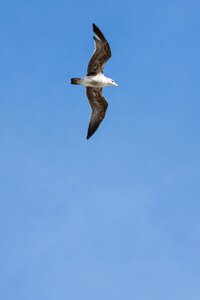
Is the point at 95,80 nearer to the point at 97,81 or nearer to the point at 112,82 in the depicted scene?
the point at 97,81

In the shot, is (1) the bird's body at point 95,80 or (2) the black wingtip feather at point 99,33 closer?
(2) the black wingtip feather at point 99,33

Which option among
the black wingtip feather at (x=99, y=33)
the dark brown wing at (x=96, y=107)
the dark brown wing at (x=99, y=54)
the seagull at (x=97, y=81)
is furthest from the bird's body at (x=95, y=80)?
the black wingtip feather at (x=99, y=33)

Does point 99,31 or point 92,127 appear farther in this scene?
point 92,127

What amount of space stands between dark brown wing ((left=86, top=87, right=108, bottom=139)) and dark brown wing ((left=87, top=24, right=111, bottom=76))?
1.83 m

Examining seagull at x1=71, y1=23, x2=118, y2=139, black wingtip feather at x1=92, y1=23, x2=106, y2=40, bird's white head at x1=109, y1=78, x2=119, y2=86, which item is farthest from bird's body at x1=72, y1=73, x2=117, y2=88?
black wingtip feather at x1=92, y1=23, x2=106, y2=40

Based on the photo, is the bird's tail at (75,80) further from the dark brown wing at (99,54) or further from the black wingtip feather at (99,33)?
the black wingtip feather at (99,33)

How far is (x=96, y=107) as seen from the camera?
2271 inches

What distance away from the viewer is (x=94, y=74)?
182ft

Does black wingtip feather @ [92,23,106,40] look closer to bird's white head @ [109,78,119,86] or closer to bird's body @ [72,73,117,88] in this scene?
bird's body @ [72,73,117,88]

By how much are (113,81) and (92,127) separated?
10.9ft

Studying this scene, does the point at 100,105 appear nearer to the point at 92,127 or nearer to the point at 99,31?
the point at 92,127

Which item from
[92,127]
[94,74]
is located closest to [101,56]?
[94,74]

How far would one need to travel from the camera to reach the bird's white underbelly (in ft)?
181

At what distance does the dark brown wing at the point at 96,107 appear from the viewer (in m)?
57.0
